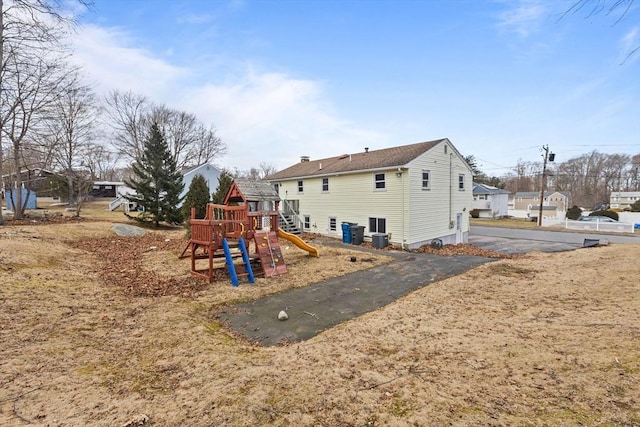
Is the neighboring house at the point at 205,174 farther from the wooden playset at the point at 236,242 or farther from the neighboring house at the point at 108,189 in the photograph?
the wooden playset at the point at 236,242

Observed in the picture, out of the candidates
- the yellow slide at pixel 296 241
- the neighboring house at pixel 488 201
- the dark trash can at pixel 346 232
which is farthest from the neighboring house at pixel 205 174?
the neighboring house at pixel 488 201

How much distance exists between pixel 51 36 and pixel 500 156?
2437 inches

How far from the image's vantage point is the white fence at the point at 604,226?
87.0 ft

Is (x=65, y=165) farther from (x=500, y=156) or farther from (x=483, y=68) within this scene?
(x=500, y=156)

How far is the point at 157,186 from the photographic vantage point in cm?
2266

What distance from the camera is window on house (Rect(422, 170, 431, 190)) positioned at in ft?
56.2

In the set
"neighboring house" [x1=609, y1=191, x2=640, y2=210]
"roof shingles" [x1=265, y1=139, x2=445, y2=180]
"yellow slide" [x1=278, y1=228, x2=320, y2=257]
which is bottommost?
"yellow slide" [x1=278, y1=228, x2=320, y2=257]

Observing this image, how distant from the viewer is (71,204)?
31.7m

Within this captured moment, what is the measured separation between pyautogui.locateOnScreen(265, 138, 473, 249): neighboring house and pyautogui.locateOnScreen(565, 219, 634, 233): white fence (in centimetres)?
1644

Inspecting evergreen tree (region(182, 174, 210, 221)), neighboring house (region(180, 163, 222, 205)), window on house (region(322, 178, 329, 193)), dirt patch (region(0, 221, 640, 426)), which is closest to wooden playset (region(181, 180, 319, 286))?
dirt patch (region(0, 221, 640, 426))

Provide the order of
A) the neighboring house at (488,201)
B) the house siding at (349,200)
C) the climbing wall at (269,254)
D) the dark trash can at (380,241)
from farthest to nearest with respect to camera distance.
Answer: the neighboring house at (488,201) < the house siding at (349,200) < the dark trash can at (380,241) < the climbing wall at (269,254)

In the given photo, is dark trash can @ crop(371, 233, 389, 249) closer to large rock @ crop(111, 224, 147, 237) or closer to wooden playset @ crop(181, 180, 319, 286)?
wooden playset @ crop(181, 180, 319, 286)

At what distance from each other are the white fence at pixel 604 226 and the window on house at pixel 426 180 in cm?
2169

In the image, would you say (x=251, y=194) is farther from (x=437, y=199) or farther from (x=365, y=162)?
(x=437, y=199)
